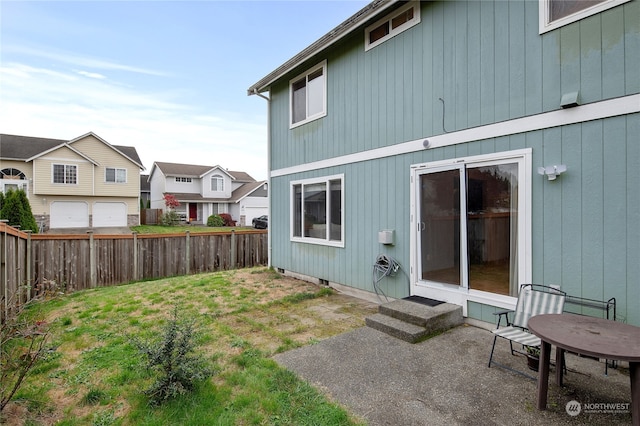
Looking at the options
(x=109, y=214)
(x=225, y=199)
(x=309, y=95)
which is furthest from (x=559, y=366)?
(x=225, y=199)

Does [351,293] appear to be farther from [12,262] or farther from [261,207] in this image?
[261,207]

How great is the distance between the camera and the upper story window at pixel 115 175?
25250 millimetres

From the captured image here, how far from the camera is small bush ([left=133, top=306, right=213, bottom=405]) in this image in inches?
103

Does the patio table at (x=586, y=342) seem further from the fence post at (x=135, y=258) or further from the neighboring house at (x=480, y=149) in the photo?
the fence post at (x=135, y=258)

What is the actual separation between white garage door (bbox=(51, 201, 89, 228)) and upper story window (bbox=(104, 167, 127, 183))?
2707mm

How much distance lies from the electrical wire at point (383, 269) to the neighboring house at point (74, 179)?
26965 mm

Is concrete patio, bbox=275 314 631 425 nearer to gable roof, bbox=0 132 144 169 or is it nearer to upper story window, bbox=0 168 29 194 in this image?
gable roof, bbox=0 132 144 169

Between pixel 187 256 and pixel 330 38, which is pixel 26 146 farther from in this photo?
pixel 330 38

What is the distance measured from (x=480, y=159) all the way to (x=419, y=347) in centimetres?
259

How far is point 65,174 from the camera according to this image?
23484 mm

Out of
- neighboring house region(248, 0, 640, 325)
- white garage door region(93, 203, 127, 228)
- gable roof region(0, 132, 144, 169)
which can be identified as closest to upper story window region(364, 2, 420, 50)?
neighboring house region(248, 0, 640, 325)

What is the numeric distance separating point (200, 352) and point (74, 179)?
27143mm

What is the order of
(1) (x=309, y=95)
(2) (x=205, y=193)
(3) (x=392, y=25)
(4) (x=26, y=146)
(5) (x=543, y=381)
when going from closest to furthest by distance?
(5) (x=543, y=381) → (3) (x=392, y=25) → (1) (x=309, y=95) → (4) (x=26, y=146) → (2) (x=205, y=193)

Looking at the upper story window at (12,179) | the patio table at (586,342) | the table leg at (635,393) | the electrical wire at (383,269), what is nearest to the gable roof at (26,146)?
the upper story window at (12,179)
